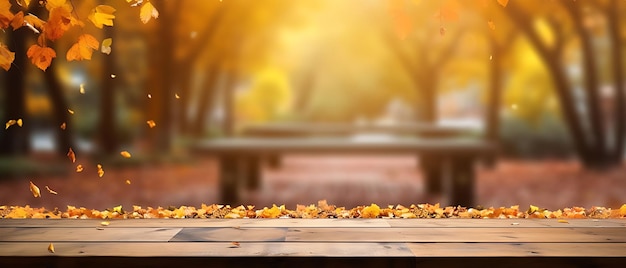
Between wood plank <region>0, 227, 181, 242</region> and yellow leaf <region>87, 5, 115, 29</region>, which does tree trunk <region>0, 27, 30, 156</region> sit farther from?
wood plank <region>0, 227, 181, 242</region>

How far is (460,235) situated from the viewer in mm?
3336

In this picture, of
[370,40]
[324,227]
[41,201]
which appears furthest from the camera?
[370,40]

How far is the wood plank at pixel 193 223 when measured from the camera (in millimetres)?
3586

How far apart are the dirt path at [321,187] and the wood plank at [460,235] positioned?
5.46 metres

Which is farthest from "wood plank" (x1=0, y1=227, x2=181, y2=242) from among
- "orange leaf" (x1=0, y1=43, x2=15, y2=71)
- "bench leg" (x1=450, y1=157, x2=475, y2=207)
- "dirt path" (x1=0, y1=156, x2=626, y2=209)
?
"dirt path" (x1=0, y1=156, x2=626, y2=209)

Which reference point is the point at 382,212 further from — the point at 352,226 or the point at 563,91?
the point at 563,91

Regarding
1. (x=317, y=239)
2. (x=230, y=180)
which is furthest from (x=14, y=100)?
(x=317, y=239)

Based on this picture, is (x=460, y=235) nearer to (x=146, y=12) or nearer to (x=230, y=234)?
(x=230, y=234)

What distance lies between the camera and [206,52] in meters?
21.3

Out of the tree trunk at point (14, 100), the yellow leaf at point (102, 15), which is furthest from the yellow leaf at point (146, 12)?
the tree trunk at point (14, 100)

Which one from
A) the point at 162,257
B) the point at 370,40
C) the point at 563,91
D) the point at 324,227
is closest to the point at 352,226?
the point at 324,227

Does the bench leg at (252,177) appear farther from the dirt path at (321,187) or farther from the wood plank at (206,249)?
the wood plank at (206,249)

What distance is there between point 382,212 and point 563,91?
942cm

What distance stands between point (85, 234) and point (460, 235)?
5.58ft
